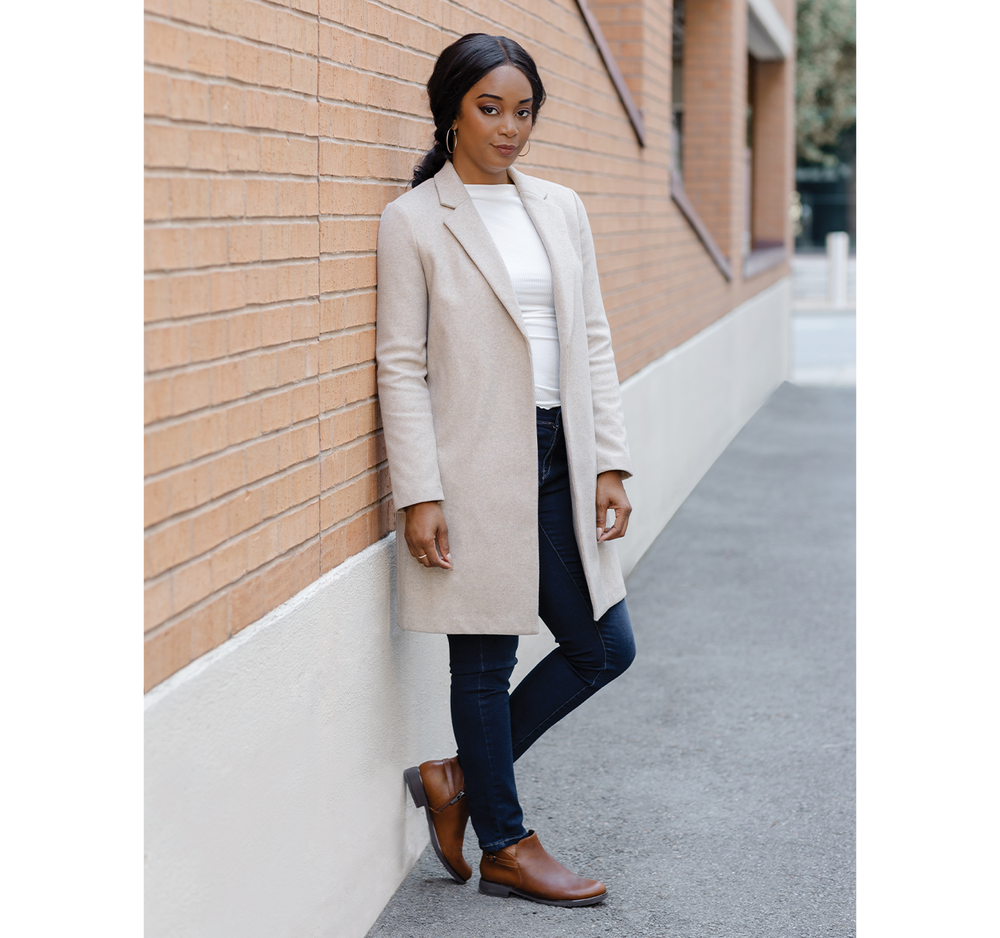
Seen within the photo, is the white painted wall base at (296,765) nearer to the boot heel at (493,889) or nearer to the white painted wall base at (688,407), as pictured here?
the boot heel at (493,889)

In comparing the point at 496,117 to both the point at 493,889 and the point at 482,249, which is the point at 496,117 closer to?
the point at 482,249

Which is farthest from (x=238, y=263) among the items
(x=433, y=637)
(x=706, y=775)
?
(x=706, y=775)

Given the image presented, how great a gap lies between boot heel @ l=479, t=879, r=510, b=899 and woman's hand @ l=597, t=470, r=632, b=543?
3.04 ft

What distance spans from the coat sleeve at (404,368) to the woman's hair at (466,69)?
27 cm

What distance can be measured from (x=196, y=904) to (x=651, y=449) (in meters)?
5.58

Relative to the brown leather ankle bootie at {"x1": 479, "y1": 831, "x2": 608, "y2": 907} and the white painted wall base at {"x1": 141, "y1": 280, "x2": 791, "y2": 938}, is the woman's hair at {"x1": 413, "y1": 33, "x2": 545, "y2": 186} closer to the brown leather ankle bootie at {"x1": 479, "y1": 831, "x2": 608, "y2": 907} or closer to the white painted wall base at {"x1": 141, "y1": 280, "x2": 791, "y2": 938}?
the white painted wall base at {"x1": 141, "y1": 280, "x2": 791, "y2": 938}

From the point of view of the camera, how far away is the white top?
3.25 meters

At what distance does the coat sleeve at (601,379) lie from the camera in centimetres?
346

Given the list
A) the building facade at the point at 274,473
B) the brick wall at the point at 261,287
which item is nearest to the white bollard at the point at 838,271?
the building facade at the point at 274,473

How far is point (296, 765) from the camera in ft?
9.21

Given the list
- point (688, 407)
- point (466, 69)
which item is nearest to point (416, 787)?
point (466, 69)

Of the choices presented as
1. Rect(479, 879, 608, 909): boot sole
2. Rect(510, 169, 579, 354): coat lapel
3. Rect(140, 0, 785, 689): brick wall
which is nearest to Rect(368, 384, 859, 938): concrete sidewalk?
Rect(479, 879, 608, 909): boot sole

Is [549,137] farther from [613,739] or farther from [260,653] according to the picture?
[260,653]

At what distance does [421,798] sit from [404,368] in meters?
1.13
